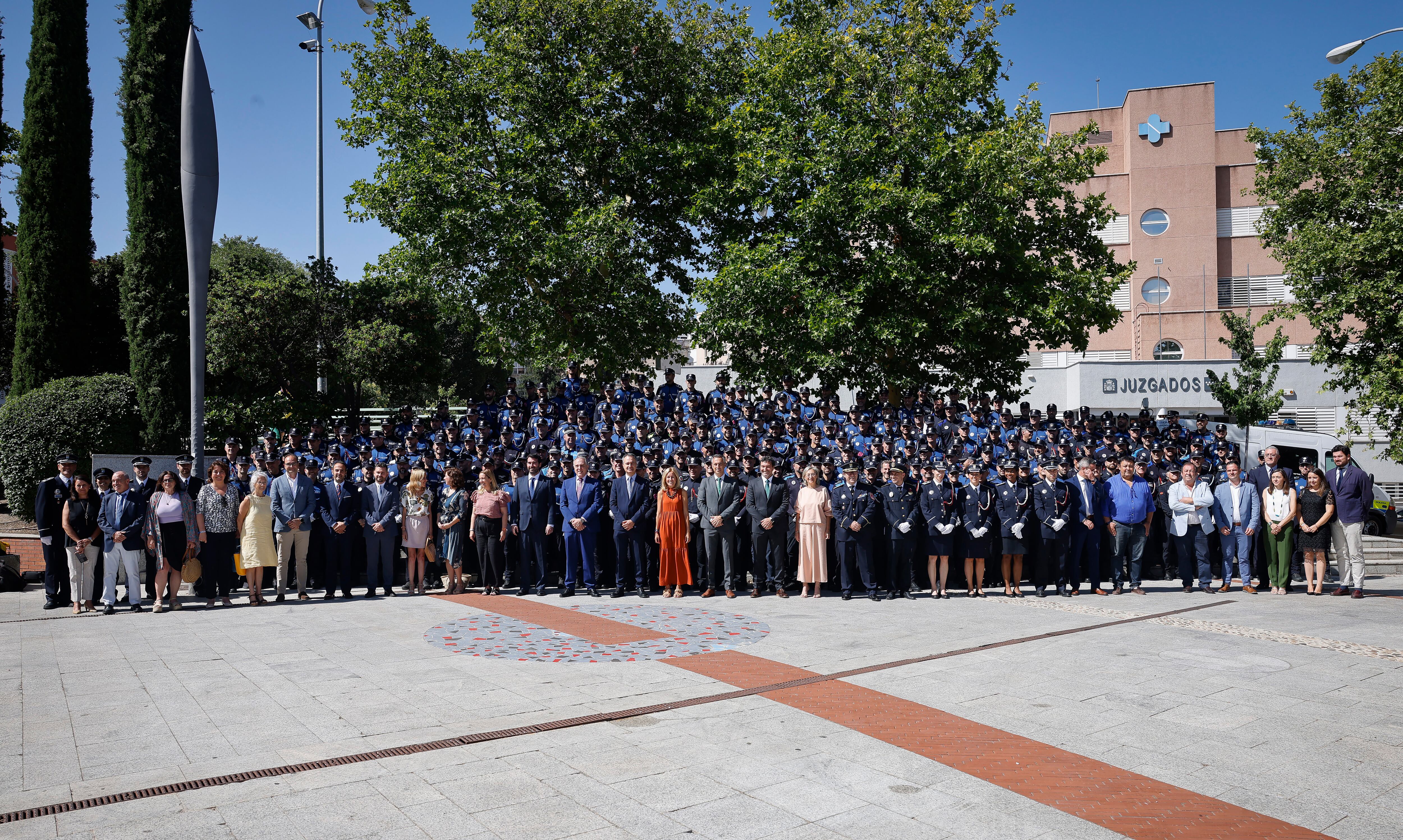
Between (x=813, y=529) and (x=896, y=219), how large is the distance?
950 centimetres

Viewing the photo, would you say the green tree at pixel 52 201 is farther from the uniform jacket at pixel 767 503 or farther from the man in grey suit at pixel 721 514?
the uniform jacket at pixel 767 503

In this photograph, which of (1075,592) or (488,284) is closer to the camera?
(1075,592)

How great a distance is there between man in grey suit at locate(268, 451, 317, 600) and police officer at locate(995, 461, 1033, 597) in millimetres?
8540

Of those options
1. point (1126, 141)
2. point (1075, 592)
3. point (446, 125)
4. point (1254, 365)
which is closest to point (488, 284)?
point (446, 125)

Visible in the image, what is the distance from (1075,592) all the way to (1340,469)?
12.0 feet

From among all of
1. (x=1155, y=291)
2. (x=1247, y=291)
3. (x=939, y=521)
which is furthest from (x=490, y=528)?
(x=1247, y=291)

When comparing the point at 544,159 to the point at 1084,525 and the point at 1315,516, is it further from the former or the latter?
the point at 1315,516

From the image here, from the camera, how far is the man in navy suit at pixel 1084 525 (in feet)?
38.0

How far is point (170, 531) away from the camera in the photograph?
1031 centimetres

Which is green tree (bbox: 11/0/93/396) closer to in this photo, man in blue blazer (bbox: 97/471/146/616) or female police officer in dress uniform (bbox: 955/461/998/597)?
man in blue blazer (bbox: 97/471/146/616)

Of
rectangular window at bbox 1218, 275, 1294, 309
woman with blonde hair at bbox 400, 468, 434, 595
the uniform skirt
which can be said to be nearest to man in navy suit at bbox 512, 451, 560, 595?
woman with blonde hair at bbox 400, 468, 434, 595

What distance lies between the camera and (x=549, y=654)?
7.70 meters

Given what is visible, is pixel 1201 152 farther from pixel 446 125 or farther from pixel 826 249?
pixel 446 125

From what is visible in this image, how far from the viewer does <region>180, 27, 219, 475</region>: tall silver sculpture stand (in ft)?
40.4
